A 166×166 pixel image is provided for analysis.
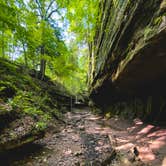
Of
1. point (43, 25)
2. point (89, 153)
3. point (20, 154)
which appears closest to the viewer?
point (20, 154)

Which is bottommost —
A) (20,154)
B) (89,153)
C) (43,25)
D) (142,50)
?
(89,153)

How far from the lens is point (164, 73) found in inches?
227

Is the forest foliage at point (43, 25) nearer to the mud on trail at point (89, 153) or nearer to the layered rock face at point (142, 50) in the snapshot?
the layered rock face at point (142, 50)

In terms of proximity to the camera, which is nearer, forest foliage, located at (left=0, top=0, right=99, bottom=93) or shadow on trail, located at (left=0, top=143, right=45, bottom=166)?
shadow on trail, located at (left=0, top=143, right=45, bottom=166)

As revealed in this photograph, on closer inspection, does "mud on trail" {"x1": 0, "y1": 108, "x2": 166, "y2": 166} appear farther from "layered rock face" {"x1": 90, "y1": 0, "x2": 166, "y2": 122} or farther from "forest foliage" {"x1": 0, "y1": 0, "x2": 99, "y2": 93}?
"forest foliage" {"x1": 0, "y1": 0, "x2": 99, "y2": 93}

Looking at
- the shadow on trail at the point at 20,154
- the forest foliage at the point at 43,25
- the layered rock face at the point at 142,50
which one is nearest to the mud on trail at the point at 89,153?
the shadow on trail at the point at 20,154

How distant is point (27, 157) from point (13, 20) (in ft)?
21.6

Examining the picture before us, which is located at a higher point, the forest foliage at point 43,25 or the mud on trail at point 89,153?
the forest foliage at point 43,25

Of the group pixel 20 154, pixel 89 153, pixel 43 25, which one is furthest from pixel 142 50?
pixel 43 25

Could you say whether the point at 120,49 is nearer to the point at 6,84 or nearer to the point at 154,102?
the point at 154,102

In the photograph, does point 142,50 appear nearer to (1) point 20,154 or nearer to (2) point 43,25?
(1) point 20,154

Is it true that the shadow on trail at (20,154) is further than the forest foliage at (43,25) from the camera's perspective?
No

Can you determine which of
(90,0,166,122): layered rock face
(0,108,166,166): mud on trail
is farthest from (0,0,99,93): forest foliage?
(0,108,166,166): mud on trail

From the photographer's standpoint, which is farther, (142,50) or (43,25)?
(43,25)
